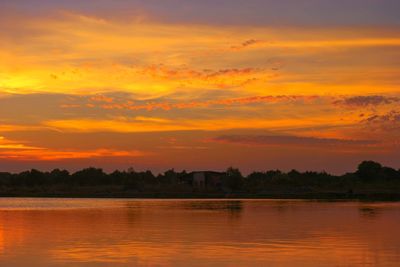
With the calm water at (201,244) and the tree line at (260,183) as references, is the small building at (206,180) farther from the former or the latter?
the calm water at (201,244)

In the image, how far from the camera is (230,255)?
2925 centimetres

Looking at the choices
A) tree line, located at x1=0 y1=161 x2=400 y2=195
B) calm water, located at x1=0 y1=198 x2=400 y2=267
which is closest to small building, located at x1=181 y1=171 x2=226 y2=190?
tree line, located at x1=0 y1=161 x2=400 y2=195

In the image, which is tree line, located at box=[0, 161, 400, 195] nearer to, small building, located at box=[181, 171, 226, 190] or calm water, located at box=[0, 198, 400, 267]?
small building, located at box=[181, 171, 226, 190]

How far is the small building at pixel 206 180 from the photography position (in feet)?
525

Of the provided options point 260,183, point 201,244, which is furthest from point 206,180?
point 201,244

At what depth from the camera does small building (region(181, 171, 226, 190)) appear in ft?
525

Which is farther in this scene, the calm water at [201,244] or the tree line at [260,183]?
the tree line at [260,183]

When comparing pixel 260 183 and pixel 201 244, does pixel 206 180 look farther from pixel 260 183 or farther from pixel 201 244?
pixel 201 244

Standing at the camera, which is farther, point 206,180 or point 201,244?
point 206,180

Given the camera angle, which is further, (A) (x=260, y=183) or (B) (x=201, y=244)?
(A) (x=260, y=183)

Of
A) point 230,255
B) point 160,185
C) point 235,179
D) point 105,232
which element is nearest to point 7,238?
point 105,232

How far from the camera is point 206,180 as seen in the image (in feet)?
533

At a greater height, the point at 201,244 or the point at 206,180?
the point at 206,180

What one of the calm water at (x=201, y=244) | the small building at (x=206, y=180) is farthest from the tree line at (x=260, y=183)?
the calm water at (x=201, y=244)
